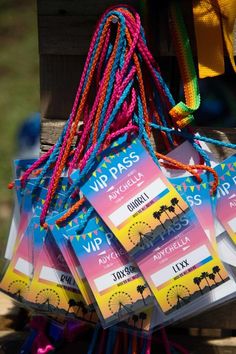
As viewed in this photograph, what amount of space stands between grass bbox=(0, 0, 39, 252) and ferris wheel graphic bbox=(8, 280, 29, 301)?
3.60ft

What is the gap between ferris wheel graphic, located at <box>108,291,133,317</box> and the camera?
1.13m

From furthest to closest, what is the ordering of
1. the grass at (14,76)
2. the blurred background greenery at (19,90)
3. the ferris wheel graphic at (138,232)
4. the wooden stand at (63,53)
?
the grass at (14,76), the blurred background greenery at (19,90), the wooden stand at (63,53), the ferris wheel graphic at (138,232)

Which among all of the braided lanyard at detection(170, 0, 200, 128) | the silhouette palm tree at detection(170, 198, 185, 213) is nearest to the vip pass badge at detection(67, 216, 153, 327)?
the silhouette palm tree at detection(170, 198, 185, 213)

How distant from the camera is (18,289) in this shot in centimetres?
122

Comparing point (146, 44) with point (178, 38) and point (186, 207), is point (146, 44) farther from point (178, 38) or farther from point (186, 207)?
point (186, 207)

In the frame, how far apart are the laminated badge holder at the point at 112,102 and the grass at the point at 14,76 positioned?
1141 mm

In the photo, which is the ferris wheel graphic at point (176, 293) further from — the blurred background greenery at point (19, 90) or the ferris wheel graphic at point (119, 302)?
the blurred background greenery at point (19, 90)

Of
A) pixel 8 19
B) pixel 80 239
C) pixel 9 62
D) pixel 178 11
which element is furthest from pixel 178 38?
pixel 8 19

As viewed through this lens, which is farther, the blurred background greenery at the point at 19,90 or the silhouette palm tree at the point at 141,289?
the blurred background greenery at the point at 19,90

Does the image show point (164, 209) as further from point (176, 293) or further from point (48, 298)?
point (48, 298)

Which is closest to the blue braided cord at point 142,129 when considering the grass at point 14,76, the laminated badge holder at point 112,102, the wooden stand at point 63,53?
the laminated badge holder at point 112,102

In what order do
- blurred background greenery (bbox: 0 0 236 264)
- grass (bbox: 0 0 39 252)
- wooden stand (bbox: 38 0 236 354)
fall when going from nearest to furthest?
wooden stand (bbox: 38 0 236 354), blurred background greenery (bbox: 0 0 236 264), grass (bbox: 0 0 39 252)

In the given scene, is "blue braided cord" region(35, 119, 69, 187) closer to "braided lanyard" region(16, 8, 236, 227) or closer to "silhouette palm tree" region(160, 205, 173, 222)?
"braided lanyard" region(16, 8, 236, 227)

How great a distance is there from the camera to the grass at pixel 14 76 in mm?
2638
